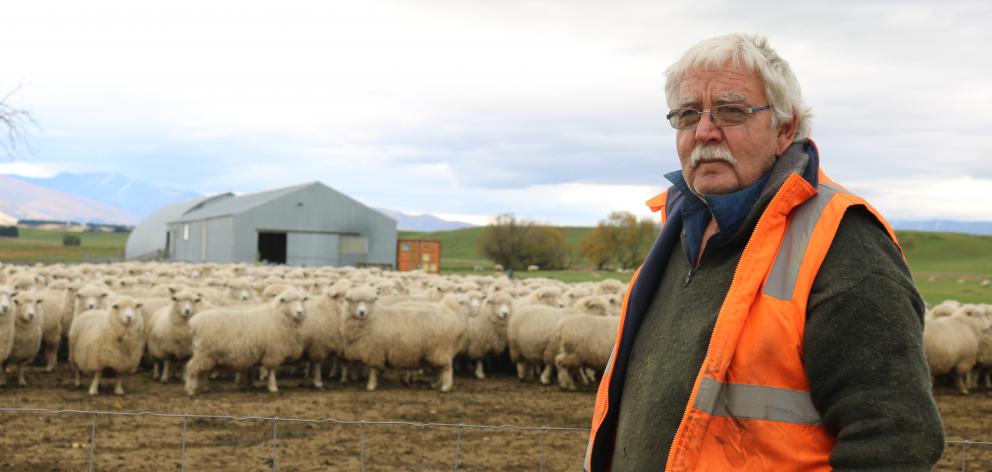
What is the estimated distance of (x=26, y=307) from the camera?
13.5 m

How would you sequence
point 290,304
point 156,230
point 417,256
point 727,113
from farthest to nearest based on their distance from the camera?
point 156,230 < point 417,256 < point 290,304 < point 727,113

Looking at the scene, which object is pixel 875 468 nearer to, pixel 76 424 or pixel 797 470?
pixel 797 470

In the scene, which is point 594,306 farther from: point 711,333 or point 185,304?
point 711,333

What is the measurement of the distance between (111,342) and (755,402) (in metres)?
12.7

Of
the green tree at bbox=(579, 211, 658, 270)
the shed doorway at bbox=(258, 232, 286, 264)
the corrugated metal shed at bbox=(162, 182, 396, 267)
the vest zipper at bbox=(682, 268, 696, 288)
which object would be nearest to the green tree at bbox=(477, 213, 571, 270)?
the green tree at bbox=(579, 211, 658, 270)

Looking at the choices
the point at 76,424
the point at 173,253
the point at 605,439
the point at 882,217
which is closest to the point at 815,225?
the point at 882,217

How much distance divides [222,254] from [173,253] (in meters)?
14.2

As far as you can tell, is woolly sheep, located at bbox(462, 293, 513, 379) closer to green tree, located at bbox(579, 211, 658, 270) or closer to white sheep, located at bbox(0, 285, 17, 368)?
white sheep, located at bbox(0, 285, 17, 368)

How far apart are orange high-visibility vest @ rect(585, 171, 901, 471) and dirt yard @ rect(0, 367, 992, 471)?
680 centimetres

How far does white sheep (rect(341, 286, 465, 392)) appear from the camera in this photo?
13945 mm

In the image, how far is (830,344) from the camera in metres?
1.99

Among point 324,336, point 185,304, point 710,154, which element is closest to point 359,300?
point 324,336

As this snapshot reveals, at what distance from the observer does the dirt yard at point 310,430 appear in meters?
8.79

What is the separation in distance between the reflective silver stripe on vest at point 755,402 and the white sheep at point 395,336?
12.0 metres
